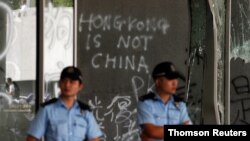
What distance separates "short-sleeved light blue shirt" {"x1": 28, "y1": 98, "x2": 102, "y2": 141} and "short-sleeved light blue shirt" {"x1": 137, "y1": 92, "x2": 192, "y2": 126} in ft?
1.54

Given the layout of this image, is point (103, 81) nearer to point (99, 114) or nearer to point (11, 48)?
point (99, 114)

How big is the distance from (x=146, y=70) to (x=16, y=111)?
1788 millimetres

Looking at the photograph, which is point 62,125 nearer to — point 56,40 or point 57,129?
point 57,129

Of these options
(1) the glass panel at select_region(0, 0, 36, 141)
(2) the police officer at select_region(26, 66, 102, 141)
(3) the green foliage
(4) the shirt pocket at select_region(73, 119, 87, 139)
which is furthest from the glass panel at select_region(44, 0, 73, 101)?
(4) the shirt pocket at select_region(73, 119, 87, 139)

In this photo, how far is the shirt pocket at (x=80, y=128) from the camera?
529cm

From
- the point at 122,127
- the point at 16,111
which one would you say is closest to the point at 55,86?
the point at 16,111

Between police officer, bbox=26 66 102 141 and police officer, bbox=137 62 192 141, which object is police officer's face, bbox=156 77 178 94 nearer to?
police officer, bbox=137 62 192 141

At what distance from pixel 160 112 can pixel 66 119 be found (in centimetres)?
84

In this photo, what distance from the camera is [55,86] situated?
7.50 m

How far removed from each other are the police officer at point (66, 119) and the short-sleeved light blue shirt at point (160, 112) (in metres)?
0.47

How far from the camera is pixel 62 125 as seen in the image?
528 centimetres

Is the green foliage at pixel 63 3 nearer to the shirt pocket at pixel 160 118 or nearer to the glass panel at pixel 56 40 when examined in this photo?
the glass panel at pixel 56 40

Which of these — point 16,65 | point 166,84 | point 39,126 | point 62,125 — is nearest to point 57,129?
point 62,125

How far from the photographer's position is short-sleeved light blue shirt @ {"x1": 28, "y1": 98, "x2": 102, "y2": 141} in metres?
5.27
